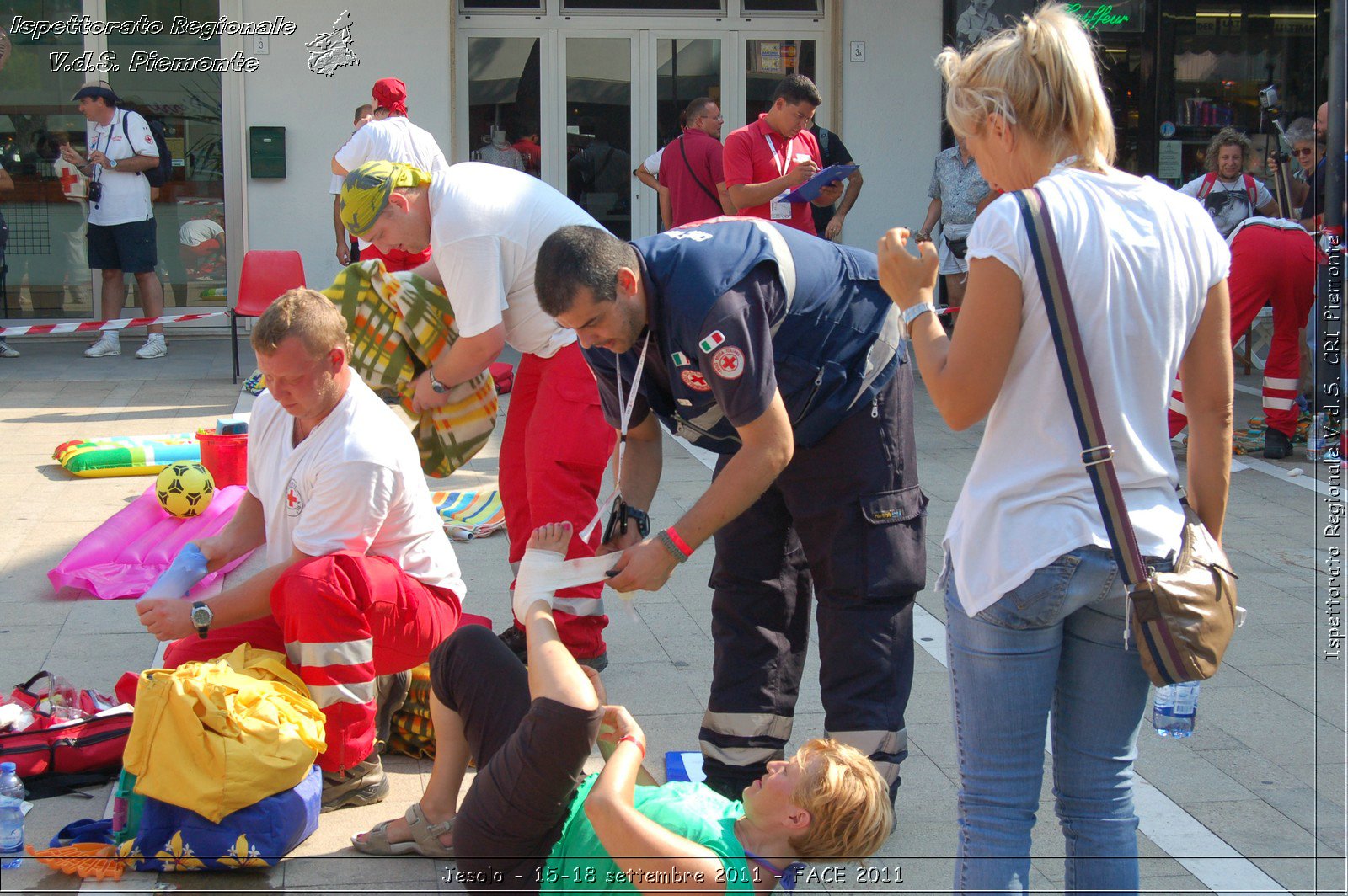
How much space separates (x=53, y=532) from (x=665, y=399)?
12.6ft

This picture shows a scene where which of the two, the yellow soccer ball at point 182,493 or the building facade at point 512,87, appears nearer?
the yellow soccer ball at point 182,493

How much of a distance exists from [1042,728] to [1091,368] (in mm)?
610

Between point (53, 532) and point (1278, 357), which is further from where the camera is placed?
point (1278, 357)

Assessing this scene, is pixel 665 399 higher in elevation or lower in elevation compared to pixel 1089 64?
lower

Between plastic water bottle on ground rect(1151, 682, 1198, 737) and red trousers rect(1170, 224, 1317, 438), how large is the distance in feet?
16.9

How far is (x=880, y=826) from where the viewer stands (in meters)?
2.29

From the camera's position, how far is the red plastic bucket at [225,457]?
19.0 feet

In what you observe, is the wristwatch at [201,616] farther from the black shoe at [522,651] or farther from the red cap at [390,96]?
the red cap at [390,96]

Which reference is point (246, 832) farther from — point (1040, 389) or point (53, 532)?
point (53, 532)

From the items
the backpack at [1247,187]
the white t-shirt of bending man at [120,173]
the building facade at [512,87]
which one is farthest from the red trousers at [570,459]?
the building facade at [512,87]

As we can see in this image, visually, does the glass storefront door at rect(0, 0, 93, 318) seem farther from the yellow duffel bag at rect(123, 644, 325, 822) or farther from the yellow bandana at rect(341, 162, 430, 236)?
the yellow duffel bag at rect(123, 644, 325, 822)

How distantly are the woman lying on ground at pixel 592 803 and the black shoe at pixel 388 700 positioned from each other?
2.23 ft

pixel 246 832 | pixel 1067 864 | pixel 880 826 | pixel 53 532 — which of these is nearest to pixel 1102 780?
pixel 1067 864

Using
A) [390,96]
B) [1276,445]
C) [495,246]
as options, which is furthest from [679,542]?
[390,96]
